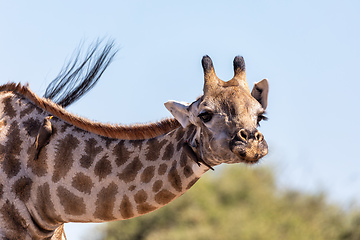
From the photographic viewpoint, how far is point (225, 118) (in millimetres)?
9961

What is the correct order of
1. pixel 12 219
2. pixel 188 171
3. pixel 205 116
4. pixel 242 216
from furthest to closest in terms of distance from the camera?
pixel 242 216 < pixel 12 219 < pixel 188 171 < pixel 205 116

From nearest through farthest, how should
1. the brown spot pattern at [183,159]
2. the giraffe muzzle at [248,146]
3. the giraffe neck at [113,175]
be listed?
1. the giraffe muzzle at [248,146]
2. the brown spot pattern at [183,159]
3. the giraffe neck at [113,175]

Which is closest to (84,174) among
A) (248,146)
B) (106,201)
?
(106,201)

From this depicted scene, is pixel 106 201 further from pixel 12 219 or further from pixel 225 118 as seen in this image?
pixel 225 118

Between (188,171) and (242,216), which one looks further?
(242,216)

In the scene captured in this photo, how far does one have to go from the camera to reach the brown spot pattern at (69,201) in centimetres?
1111

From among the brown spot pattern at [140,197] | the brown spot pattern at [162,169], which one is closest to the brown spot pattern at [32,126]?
the brown spot pattern at [140,197]

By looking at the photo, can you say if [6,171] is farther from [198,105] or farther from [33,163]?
[198,105]

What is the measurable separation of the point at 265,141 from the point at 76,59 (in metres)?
4.14

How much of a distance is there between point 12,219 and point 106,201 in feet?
4.38

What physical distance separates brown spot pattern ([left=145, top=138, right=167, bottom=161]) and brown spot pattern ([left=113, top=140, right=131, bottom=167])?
0.95ft

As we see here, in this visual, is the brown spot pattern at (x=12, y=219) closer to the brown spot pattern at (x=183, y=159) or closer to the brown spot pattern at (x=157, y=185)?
the brown spot pattern at (x=157, y=185)

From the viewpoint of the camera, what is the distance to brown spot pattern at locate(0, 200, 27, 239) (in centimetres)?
1105

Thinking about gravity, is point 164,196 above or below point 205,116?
below
